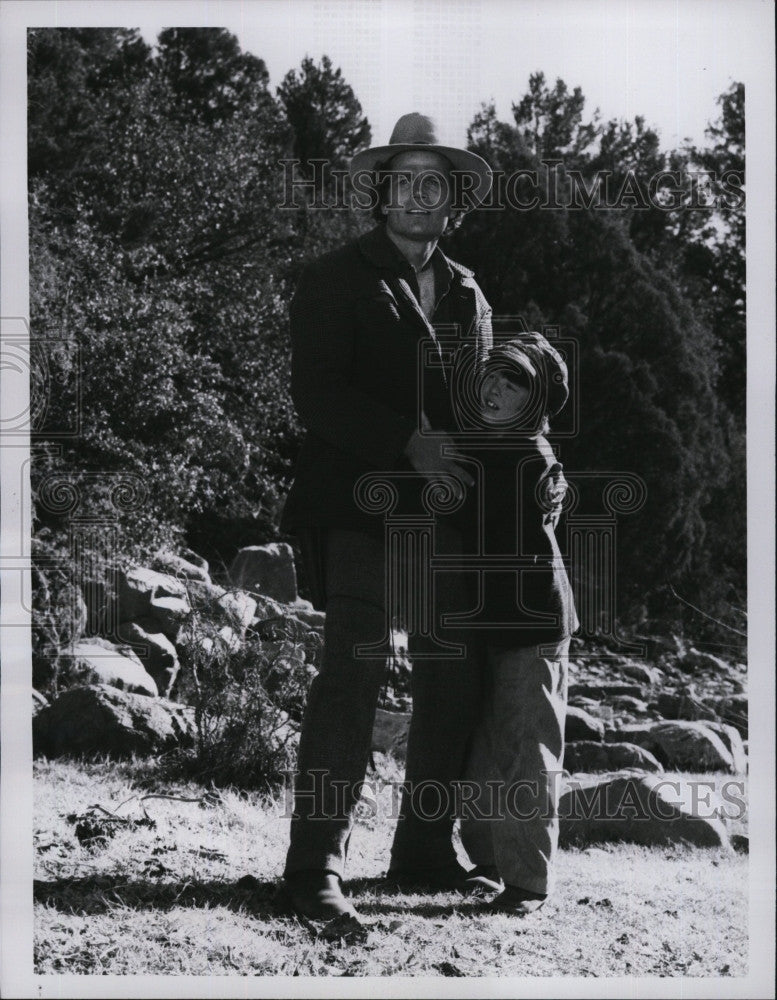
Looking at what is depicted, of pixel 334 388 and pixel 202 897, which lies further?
pixel 202 897

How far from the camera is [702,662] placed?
4457 millimetres

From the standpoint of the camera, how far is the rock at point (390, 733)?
15.3 feet

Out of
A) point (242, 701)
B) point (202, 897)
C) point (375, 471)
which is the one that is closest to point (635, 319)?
point (375, 471)

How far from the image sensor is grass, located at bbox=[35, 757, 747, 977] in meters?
3.52

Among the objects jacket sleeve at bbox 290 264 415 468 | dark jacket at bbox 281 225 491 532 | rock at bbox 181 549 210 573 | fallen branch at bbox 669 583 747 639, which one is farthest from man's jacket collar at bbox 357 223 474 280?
rock at bbox 181 549 210 573

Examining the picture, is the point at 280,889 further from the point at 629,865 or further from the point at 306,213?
the point at 306,213

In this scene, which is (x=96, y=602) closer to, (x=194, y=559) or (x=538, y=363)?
(x=194, y=559)

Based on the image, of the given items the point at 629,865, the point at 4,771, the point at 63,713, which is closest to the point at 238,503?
the point at 63,713

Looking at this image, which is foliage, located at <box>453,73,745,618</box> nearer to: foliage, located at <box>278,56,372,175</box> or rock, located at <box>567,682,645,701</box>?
foliage, located at <box>278,56,372,175</box>

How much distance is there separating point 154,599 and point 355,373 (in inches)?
53.8

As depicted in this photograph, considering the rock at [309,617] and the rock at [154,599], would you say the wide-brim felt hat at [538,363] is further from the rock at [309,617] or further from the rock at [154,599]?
the rock at [309,617]

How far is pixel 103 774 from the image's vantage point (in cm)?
423

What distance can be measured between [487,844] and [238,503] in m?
1.48

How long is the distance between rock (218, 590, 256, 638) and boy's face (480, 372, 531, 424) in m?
1.45
